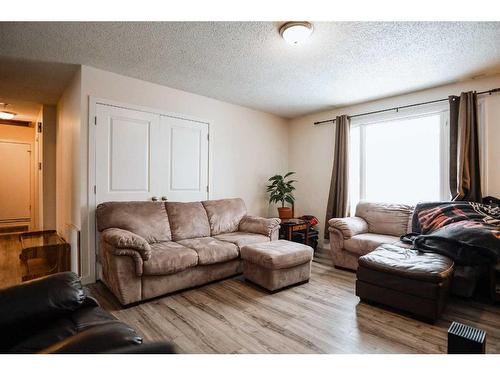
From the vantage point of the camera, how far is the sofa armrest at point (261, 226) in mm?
3541

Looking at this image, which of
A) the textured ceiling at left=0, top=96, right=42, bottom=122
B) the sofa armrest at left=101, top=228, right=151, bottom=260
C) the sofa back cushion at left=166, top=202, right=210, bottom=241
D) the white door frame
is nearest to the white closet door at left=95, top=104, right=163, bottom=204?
the white door frame

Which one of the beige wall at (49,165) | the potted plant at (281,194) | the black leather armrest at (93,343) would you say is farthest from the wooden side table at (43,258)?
the potted plant at (281,194)

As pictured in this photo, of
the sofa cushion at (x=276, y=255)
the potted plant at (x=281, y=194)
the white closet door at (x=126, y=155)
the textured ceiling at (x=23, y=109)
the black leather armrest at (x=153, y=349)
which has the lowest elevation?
the sofa cushion at (x=276, y=255)

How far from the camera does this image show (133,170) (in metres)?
3.26

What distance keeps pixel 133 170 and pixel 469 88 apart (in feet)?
14.2

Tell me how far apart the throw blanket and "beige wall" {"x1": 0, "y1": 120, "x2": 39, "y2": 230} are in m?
7.03

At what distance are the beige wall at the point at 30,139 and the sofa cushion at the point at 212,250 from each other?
183 inches

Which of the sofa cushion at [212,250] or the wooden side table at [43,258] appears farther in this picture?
the wooden side table at [43,258]

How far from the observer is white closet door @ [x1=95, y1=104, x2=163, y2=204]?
3.03m

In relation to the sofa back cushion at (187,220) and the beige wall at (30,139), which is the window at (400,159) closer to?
the sofa back cushion at (187,220)

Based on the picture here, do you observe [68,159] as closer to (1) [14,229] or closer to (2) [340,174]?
(1) [14,229]

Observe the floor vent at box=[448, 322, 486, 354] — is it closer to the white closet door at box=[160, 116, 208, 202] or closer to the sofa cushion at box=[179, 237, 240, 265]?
the sofa cushion at box=[179, 237, 240, 265]
